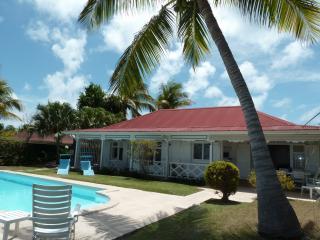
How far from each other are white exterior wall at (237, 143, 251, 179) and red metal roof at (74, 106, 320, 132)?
1.87 m

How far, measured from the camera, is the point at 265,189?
6.70 meters

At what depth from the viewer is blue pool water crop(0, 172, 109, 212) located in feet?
43.3

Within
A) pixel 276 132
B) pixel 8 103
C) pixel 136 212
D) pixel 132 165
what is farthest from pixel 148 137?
pixel 8 103

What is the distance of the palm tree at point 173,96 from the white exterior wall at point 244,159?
19246 mm

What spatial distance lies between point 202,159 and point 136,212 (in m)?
11.7

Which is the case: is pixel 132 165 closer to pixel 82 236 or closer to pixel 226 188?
pixel 226 188

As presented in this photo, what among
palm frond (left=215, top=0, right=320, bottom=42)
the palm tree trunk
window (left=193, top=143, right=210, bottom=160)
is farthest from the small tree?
the palm tree trunk

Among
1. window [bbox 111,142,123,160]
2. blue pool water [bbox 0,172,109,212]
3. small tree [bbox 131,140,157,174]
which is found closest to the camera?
blue pool water [bbox 0,172,109,212]

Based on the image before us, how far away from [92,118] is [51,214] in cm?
2558

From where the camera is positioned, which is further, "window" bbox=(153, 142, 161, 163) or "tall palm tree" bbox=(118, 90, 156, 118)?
"tall palm tree" bbox=(118, 90, 156, 118)

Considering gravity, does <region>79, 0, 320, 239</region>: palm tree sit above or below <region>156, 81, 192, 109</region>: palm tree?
below

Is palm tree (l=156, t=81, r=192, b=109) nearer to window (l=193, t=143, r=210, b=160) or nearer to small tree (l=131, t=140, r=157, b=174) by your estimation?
window (l=193, t=143, r=210, b=160)

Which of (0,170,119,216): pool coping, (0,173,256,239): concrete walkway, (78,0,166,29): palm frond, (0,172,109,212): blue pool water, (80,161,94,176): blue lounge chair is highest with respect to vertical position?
(78,0,166,29): palm frond

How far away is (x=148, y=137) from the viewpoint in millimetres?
21547
